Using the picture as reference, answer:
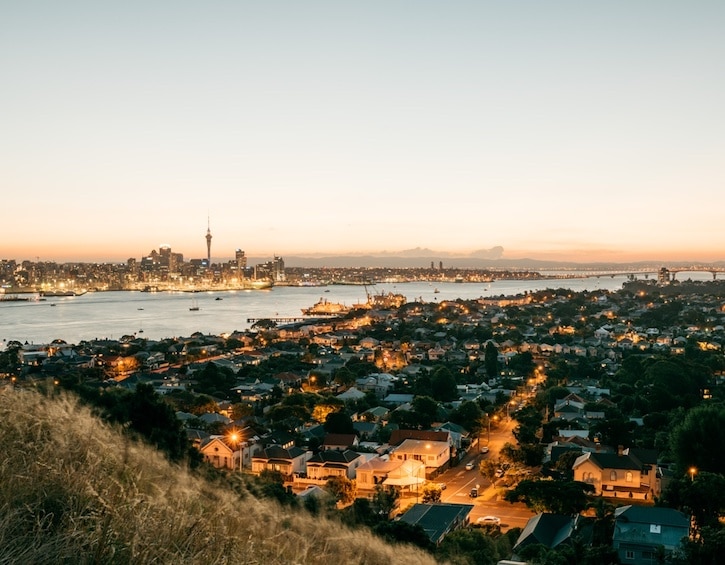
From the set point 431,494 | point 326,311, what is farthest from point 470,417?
point 326,311

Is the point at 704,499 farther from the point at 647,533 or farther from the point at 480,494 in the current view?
the point at 480,494

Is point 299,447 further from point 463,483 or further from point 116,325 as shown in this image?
point 116,325

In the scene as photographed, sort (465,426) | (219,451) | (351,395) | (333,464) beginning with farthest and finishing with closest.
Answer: (351,395), (465,426), (219,451), (333,464)

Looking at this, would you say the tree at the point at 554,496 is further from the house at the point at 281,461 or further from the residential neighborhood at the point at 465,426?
the house at the point at 281,461

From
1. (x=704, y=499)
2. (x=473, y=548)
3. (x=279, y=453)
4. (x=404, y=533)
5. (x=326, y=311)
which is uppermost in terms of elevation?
(x=404, y=533)

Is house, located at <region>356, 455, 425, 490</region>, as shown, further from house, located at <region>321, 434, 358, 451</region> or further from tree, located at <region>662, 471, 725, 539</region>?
tree, located at <region>662, 471, 725, 539</region>

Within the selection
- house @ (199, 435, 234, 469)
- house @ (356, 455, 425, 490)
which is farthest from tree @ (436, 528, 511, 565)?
house @ (199, 435, 234, 469)
